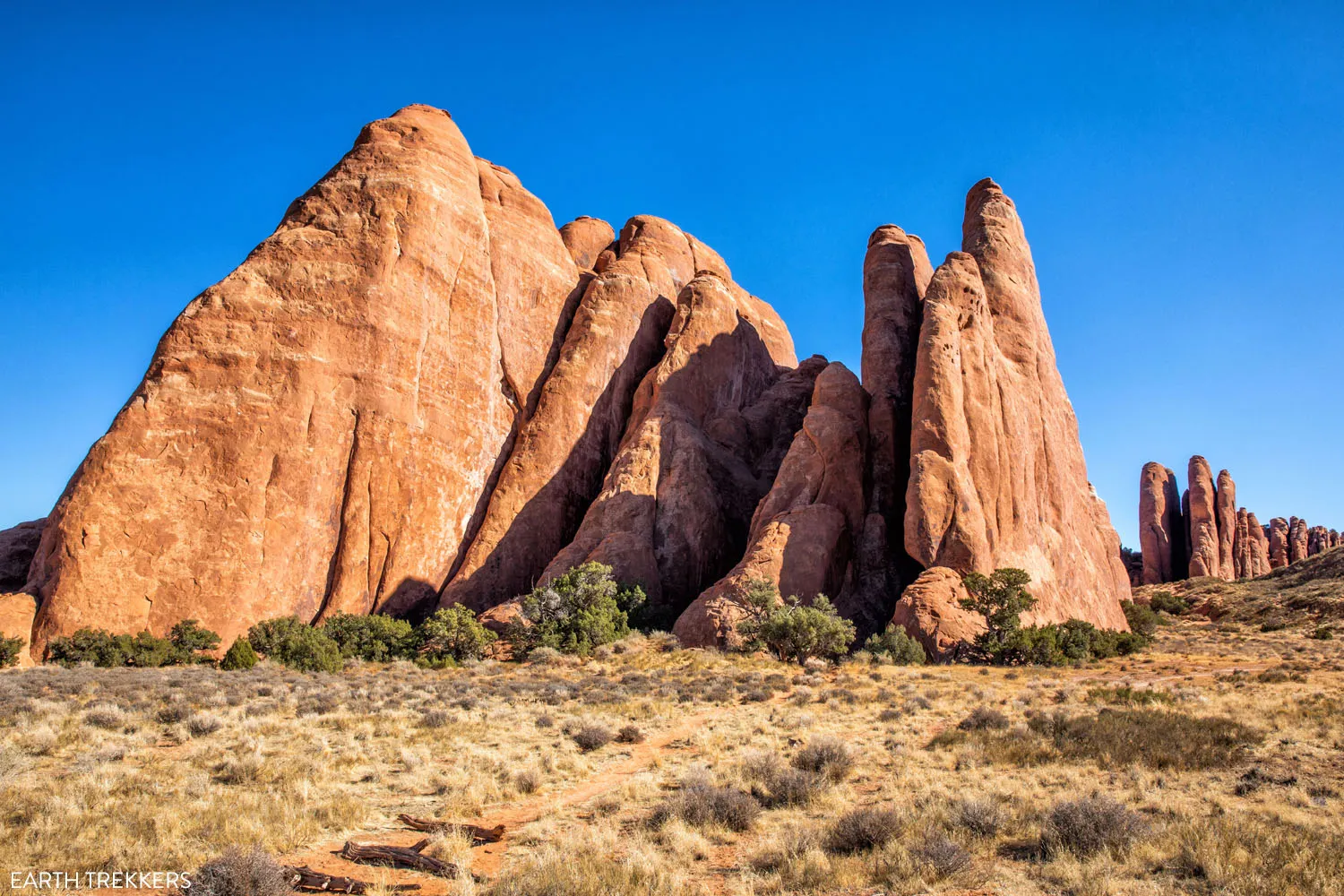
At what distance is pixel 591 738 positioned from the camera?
1447cm

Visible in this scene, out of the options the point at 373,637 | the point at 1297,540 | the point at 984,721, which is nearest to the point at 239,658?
the point at 373,637

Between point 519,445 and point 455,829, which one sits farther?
point 519,445

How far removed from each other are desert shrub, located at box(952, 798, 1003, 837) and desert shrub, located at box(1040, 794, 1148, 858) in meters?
0.53

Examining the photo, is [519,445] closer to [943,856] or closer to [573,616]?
[573,616]

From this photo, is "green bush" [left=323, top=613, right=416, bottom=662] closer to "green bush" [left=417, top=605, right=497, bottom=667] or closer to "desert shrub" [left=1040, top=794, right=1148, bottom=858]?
"green bush" [left=417, top=605, right=497, bottom=667]

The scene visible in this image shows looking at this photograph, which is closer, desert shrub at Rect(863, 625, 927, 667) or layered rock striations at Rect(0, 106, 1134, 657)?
desert shrub at Rect(863, 625, 927, 667)

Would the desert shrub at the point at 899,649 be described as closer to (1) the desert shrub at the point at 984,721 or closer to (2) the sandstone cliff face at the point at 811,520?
(2) the sandstone cliff face at the point at 811,520

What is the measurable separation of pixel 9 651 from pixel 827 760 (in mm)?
30285

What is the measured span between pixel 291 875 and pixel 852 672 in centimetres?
1967

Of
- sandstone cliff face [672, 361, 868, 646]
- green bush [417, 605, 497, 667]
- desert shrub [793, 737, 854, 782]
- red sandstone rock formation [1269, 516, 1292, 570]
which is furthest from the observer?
red sandstone rock formation [1269, 516, 1292, 570]

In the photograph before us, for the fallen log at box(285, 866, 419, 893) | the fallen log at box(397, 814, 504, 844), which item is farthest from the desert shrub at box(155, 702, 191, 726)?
the fallen log at box(285, 866, 419, 893)

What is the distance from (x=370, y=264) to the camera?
39625 millimetres

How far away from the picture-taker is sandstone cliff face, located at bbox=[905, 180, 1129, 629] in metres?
32.1

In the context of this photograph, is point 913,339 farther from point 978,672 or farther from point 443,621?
point 443,621
